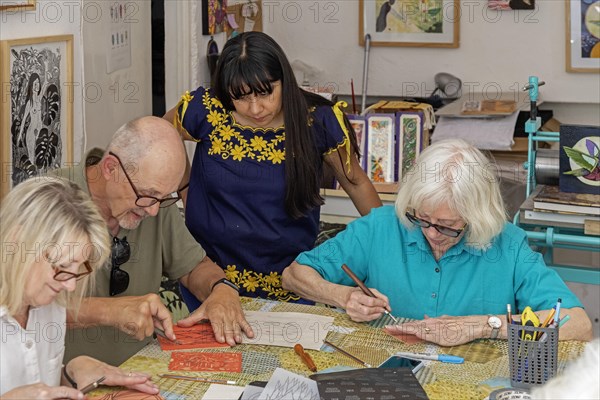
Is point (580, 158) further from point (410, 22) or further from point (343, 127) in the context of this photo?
point (410, 22)

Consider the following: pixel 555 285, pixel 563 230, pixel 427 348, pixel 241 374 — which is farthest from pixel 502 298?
pixel 563 230

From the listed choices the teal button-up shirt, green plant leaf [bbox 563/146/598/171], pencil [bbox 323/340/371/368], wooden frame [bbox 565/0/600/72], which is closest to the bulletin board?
wooden frame [bbox 565/0/600/72]

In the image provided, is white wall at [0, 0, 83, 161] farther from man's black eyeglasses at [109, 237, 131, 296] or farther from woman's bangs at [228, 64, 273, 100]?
man's black eyeglasses at [109, 237, 131, 296]

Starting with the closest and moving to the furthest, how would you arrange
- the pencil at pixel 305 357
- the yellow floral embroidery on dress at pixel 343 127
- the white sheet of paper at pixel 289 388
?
the white sheet of paper at pixel 289 388 → the pencil at pixel 305 357 → the yellow floral embroidery on dress at pixel 343 127

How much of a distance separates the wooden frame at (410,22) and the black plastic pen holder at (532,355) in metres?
4.45

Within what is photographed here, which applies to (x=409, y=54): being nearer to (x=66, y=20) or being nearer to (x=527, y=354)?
(x=66, y=20)

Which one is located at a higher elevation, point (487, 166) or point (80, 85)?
point (80, 85)

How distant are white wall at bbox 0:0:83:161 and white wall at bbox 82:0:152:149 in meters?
0.11

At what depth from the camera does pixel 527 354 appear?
7.86ft

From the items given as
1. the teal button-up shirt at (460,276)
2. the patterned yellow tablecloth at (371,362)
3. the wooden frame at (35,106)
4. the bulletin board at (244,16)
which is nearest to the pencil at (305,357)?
the patterned yellow tablecloth at (371,362)

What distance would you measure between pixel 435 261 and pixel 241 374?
2.69 ft

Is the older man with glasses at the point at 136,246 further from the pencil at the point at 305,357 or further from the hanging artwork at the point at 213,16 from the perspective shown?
the hanging artwork at the point at 213,16

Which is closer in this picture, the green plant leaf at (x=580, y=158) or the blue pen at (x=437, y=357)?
the blue pen at (x=437, y=357)

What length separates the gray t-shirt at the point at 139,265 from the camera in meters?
2.83
